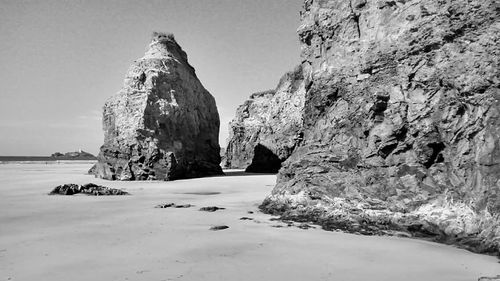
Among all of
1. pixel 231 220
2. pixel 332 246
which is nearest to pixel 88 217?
pixel 231 220

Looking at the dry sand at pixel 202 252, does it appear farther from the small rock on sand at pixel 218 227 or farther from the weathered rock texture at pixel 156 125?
the weathered rock texture at pixel 156 125

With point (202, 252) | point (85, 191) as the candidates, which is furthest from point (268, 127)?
point (202, 252)

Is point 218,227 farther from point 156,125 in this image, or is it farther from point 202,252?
point 156,125

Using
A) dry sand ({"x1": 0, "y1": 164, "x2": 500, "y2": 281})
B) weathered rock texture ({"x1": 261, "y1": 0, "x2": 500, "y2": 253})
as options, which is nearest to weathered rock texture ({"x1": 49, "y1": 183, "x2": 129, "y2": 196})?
dry sand ({"x1": 0, "y1": 164, "x2": 500, "y2": 281})

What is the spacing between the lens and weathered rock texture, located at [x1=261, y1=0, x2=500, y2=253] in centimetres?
744

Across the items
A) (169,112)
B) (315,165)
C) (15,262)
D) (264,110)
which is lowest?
(15,262)

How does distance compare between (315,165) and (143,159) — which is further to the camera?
(143,159)

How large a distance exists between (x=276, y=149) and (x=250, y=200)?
73.9ft

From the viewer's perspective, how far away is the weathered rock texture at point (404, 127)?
744cm

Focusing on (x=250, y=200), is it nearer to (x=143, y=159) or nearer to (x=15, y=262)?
(x=15, y=262)

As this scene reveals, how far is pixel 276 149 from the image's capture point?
117 ft

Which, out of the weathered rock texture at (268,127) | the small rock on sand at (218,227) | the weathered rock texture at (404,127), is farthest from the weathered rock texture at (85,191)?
the weathered rock texture at (268,127)

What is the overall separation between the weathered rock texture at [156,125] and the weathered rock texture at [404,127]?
45.1 feet

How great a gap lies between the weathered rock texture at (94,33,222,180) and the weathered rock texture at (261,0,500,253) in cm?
1376
